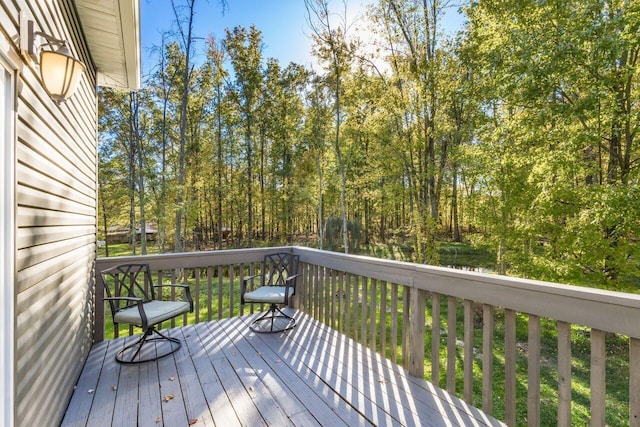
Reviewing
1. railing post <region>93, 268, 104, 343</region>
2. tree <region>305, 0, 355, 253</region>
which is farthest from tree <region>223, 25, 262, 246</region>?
railing post <region>93, 268, 104, 343</region>

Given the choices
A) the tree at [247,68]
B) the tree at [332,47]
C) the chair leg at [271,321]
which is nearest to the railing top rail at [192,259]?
the chair leg at [271,321]

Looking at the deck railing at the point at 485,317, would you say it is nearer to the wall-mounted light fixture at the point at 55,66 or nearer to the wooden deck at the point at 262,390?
the wooden deck at the point at 262,390

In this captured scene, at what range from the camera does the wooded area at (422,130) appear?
13.8 feet

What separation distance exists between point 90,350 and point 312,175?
37.1 ft

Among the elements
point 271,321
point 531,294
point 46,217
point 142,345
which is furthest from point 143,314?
point 531,294

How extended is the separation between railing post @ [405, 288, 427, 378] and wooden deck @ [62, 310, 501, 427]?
0.11 metres

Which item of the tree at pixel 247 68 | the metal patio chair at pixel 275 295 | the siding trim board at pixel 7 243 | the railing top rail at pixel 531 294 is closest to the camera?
the siding trim board at pixel 7 243

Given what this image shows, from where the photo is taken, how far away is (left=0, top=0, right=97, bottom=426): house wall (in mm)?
1422

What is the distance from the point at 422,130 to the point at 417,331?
6.57 metres

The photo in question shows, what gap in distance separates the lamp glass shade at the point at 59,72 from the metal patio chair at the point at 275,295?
2414mm

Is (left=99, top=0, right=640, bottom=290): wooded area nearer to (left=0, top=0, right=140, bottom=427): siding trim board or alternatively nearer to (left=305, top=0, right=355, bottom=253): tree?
(left=305, top=0, right=355, bottom=253): tree

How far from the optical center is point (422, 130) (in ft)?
26.3

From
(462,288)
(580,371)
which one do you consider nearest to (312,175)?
(580,371)

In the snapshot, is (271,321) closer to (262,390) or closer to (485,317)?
(262,390)
